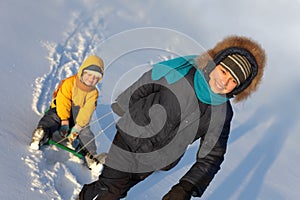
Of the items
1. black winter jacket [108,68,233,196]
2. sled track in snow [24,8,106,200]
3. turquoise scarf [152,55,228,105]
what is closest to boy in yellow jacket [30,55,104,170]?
sled track in snow [24,8,106,200]

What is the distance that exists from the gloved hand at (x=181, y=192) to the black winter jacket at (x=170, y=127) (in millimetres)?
32

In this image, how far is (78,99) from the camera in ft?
12.9

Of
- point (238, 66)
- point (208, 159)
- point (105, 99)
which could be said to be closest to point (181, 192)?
point (208, 159)

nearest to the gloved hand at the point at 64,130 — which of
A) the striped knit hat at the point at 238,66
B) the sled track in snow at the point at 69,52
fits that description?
the sled track in snow at the point at 69,52

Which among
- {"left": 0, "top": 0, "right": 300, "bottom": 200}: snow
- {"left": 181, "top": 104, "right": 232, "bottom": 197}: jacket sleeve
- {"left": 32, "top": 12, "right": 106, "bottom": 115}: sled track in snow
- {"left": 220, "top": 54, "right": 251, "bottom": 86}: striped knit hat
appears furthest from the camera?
{"left": 32, "top": 12, "right": 106, "bottom": 115}: sled track in snow

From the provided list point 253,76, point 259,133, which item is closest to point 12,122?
point 253,76

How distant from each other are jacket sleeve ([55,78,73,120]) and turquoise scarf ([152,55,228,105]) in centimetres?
159

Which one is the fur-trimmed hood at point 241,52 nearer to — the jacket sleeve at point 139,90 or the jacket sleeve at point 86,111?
the jacket sleeve at point 139,90

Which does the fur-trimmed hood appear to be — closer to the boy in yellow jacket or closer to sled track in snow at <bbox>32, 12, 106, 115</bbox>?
the boy in yellow jacket

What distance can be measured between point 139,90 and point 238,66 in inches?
21.9

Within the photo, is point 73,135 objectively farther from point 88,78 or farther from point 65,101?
point 88,78

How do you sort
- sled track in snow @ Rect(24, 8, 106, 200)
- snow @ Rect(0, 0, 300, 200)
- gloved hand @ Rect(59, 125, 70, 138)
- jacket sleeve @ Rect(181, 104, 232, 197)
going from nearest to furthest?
jacket sleeve @ Rect(181, 104, 232, 197)
sled track in snow @ Rect(24, 8, 106, 200)
snow @ Rect(0, 0, 300, 200)
gloved hand @ Rect(59, 125, 70, 138)

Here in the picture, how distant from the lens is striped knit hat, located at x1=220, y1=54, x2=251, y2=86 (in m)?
2.30

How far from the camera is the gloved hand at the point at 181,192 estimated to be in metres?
2.35
